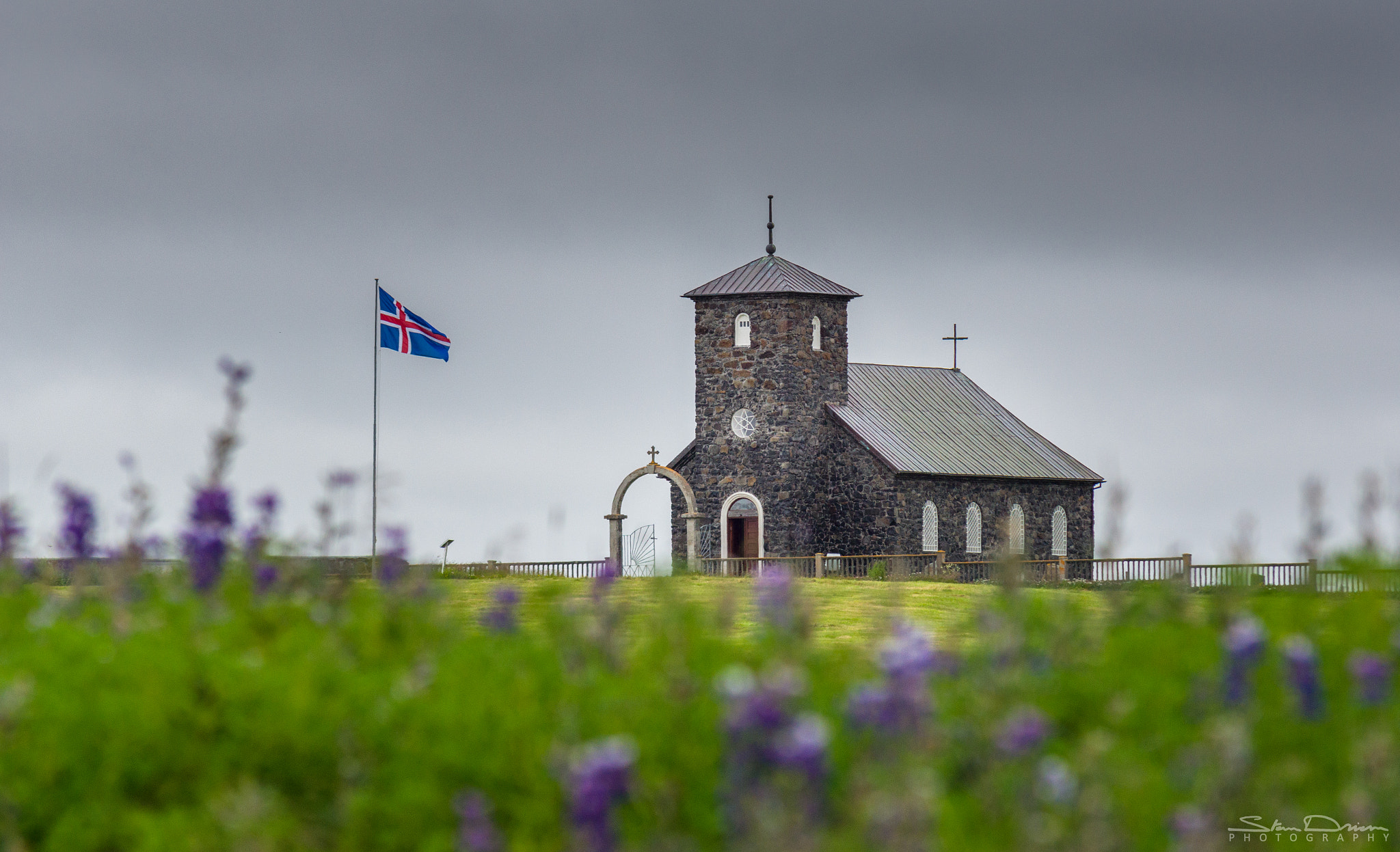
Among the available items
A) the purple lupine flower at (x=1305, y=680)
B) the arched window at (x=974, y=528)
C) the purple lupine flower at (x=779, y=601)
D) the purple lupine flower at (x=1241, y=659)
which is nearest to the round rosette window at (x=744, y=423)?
the arched window at (x=974, y=528)

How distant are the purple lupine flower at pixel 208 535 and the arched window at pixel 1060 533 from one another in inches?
1503

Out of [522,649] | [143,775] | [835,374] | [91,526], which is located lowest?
[143,775]

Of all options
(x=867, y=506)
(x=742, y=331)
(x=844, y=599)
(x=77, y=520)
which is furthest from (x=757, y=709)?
(x=742, y=331)

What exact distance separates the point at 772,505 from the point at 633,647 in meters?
32.5

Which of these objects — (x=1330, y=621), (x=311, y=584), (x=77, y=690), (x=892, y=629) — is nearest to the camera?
(x=892, y=629)

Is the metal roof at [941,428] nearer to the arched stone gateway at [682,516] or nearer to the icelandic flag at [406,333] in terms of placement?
the arched stone gateway at [682,516]

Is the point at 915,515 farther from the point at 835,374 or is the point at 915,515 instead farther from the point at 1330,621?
the point at 1330,621

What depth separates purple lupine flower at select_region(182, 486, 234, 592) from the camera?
6887 mm

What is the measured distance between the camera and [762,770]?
13.7ft

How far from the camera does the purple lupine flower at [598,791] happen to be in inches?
145

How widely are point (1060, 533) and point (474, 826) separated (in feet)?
134

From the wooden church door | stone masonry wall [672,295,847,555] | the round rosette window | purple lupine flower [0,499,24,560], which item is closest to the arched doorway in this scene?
the wooden church door

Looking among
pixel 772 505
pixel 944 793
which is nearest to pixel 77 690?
pixel 944 793

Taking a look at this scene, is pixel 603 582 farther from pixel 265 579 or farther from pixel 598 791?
pixel 598 791
